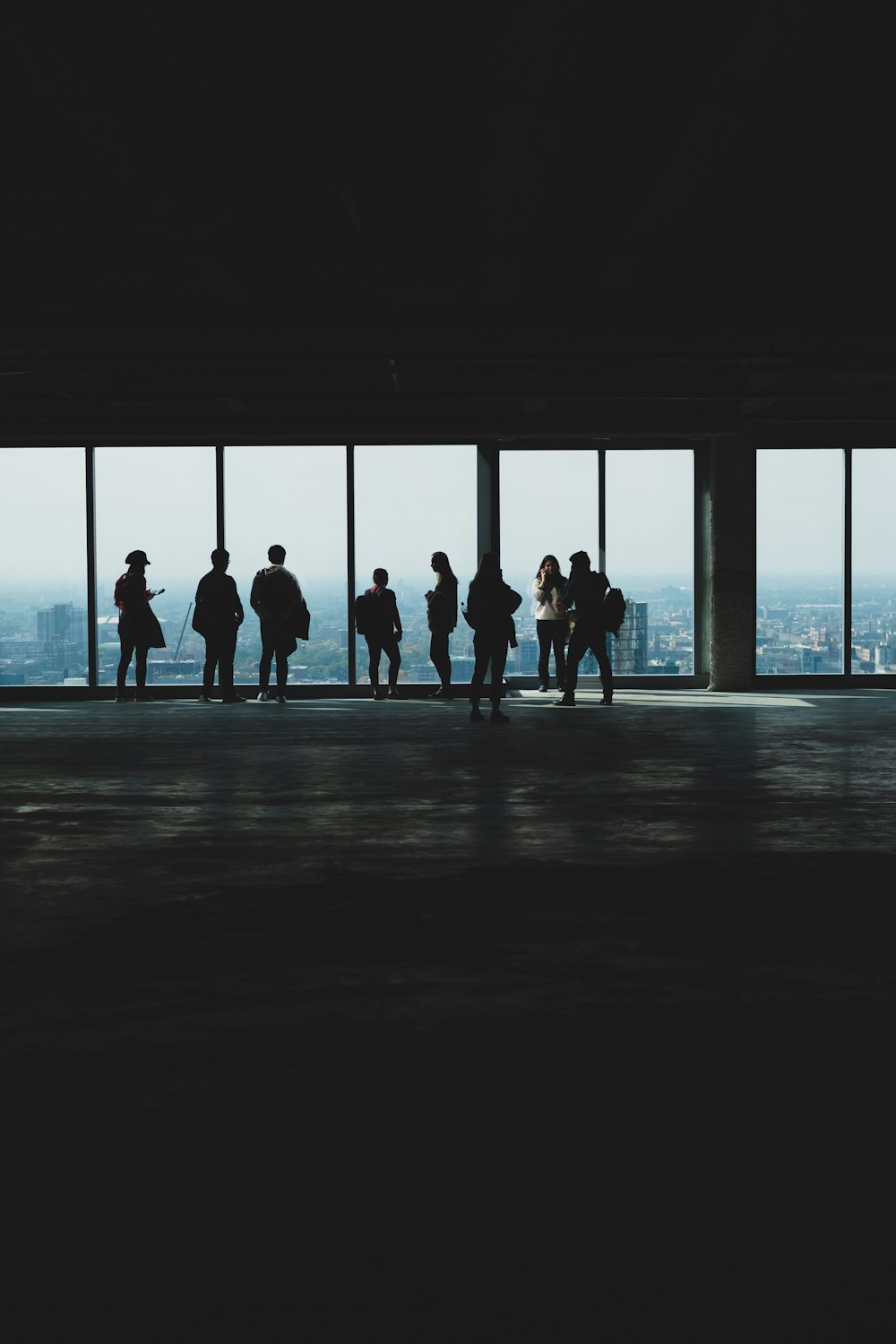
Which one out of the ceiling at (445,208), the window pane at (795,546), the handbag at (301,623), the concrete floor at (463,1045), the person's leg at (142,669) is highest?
the ceiling at (445,208)

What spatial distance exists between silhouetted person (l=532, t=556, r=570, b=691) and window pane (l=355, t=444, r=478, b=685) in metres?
1.30

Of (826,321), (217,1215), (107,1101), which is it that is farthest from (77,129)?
(826,321)

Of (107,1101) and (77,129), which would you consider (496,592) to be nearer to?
(77,129)

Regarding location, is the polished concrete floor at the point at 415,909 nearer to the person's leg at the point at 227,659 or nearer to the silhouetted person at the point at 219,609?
the silhouetted person at the point at 219,609

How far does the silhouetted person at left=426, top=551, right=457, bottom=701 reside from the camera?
56.4 feet

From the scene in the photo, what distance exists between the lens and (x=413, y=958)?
4465mm

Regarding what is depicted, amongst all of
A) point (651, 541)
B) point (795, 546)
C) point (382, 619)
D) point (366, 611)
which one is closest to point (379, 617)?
point (382, 619)

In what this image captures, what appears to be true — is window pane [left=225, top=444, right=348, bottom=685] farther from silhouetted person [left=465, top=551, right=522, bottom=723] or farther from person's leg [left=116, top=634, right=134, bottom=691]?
silhouetted person [left=465, top=551, right=522, bottom=723]

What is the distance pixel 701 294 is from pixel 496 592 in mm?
3447

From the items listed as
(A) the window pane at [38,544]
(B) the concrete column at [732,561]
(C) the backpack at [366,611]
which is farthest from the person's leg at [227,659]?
(B) the concrete column at [732,561]

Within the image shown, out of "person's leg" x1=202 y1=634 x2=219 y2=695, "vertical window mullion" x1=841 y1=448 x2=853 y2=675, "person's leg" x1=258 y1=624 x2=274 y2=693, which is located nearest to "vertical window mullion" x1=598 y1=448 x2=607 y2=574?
"vertical window mullion" x1=841 y1=448 x2=853 y2=675

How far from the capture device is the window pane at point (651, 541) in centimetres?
1973

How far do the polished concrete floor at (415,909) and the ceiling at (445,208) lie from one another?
3888 mm

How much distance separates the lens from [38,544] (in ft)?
64.1
